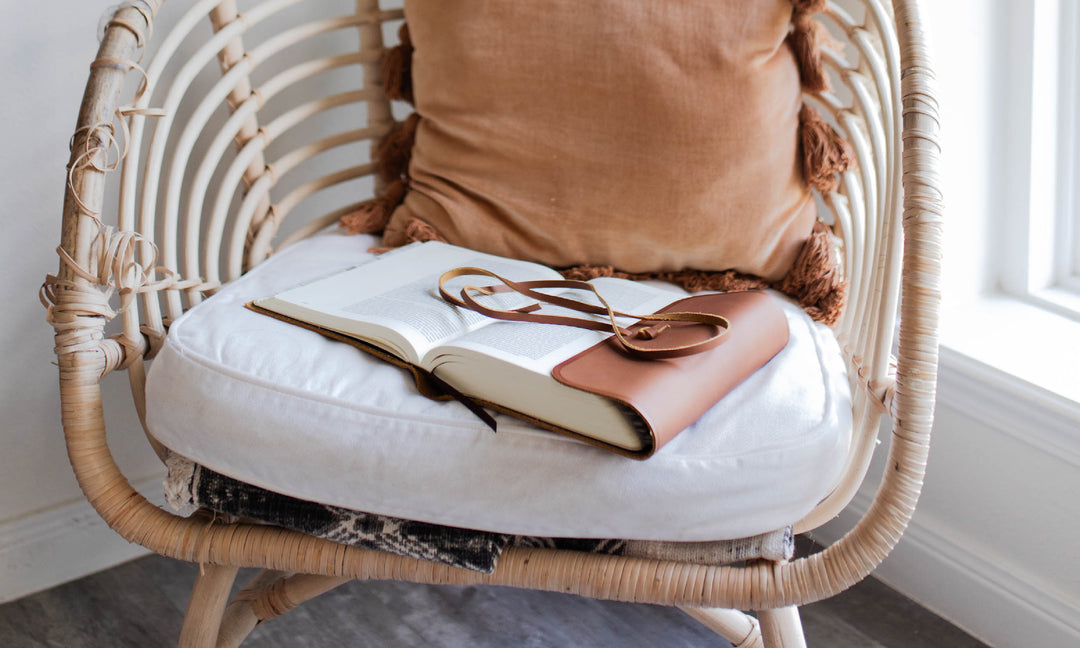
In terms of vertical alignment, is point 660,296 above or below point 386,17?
below

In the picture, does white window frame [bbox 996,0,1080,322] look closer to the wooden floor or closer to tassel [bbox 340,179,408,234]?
the wooden floor

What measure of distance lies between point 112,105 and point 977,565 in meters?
1.14

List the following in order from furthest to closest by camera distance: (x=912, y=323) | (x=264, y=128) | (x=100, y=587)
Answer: (x=100, y=587)
(x=264, y=128)
(x=912, y=323)

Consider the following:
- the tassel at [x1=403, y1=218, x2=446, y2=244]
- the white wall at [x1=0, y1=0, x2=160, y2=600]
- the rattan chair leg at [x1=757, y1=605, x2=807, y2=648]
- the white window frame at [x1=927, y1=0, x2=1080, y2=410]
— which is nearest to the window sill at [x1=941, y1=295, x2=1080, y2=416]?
the white window frame at [x1=927, y1=0, x2=1080, y2=410]

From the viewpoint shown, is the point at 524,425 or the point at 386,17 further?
the point at 386,17

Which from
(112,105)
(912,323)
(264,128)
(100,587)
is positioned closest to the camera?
(912,323)

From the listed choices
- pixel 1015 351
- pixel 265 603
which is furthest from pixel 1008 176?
pixel 265 603

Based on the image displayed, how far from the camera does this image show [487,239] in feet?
3.45

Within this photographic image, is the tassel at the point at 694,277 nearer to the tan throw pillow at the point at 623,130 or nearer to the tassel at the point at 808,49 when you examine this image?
the tan throw pillow at the point at 623,130

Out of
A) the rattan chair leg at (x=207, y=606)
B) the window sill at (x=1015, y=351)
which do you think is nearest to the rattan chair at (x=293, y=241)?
the rattan chair leg at (x=207, y=606)

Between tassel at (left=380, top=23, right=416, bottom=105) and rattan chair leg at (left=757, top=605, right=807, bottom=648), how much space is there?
76 cm

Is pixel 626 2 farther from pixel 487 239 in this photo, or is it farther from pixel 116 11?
pixel 116 11

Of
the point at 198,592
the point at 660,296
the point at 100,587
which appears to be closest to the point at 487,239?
the point at 660,296

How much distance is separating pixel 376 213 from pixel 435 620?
54cm
